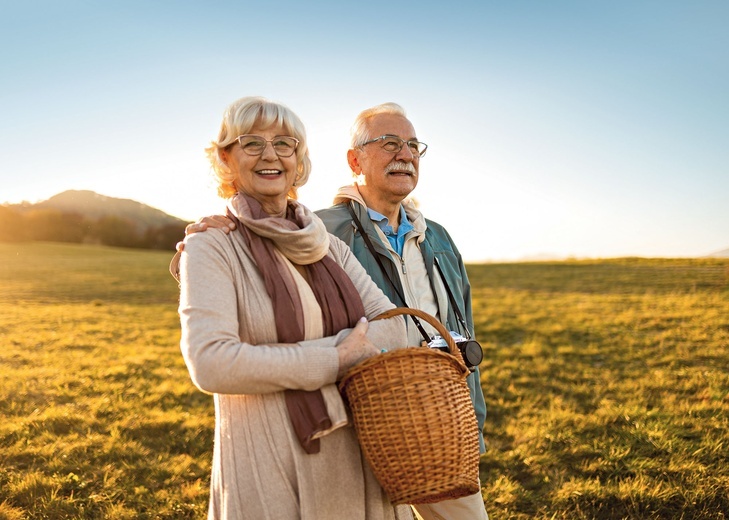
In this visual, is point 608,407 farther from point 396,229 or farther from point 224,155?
point 224,155

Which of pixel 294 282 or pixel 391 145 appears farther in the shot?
pixel 391 145

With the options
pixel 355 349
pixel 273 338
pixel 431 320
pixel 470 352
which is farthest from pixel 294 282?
pixel 470 352

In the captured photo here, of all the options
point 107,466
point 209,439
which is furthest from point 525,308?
point 107,466

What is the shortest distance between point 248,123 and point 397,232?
1.50 m

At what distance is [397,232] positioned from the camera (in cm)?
367

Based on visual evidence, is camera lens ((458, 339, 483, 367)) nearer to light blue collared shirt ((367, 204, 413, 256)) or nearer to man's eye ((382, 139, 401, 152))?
light blue collared shirt ((367, 204, 413, 256))

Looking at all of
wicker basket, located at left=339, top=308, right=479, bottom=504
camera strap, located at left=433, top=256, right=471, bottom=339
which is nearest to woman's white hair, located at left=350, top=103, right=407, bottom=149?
camera strap, located at left=433, top=256, right=471, bottom=339

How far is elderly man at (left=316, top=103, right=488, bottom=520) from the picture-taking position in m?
3.40

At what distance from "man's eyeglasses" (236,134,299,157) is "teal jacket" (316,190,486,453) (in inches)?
39.8

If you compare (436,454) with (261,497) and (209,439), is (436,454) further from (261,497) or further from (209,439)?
(209,439)

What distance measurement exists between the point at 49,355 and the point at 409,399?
32.4 ft

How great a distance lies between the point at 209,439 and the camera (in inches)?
247

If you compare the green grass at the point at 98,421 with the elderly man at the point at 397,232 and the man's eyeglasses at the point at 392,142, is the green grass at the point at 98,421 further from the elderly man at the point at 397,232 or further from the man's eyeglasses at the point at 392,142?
the man's eyeglasses at the point at 392,142

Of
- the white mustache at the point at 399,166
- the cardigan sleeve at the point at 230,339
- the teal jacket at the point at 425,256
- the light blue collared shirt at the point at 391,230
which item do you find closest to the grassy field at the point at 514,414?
the teal jacket at the point at 425,256
